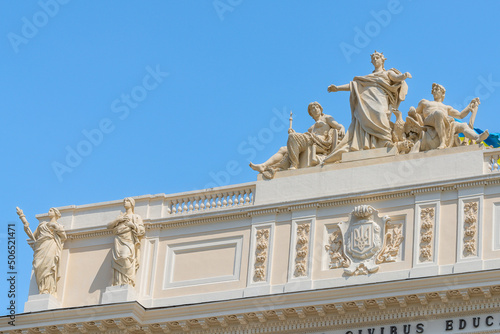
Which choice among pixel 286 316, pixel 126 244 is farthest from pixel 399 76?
pixel 126 244

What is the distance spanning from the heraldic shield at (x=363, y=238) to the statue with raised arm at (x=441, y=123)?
2.17 m

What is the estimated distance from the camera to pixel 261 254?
42.0 m

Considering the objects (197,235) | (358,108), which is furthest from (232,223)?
(358,108)

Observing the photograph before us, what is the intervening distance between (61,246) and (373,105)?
8797 millimetres

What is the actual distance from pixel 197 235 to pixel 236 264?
1.49 meters

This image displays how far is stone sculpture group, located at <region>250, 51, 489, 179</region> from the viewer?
41.6 metres

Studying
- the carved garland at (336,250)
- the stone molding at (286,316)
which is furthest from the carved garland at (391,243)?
the stone molding at (286,316)

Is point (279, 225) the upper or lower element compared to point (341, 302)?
upper

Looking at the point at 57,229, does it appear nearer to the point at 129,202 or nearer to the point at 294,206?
the point at 129,202

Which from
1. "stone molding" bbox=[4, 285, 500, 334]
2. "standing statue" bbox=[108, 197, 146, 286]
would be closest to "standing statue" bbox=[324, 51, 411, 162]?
"stone molding" bbox=[4, 285, 500, 334]

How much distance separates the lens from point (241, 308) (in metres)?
40.8

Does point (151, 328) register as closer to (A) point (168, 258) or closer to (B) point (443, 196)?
(A) point (168, 258)

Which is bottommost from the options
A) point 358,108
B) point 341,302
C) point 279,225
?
point 341,302

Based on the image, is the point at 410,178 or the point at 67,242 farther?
the point at 67,242
